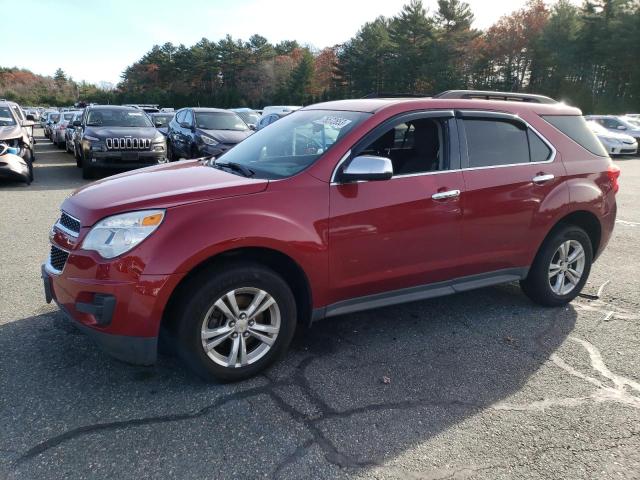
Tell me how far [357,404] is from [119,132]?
415 inches

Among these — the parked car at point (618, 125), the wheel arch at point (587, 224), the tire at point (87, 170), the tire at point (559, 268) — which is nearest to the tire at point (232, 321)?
the tire at point (559, 268)

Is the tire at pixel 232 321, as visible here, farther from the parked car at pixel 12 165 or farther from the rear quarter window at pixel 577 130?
the parked car at pixel 12 165

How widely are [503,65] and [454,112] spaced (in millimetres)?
58244

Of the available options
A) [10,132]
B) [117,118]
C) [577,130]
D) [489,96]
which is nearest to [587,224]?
[577,130]

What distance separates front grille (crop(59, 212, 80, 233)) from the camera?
10.3 feet

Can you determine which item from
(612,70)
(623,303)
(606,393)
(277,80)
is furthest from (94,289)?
(277,80)

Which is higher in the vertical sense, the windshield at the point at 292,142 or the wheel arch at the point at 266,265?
the windshield at the point at 292,142

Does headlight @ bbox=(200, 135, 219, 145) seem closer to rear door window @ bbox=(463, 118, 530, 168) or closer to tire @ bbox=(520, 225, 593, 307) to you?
rear door window @ bbox=(463, 118, 530, 168)

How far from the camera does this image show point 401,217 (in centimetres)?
362

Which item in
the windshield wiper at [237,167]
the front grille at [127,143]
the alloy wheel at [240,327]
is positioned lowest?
the alloy wheel at [240,327]

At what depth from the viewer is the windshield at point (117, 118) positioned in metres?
12.6

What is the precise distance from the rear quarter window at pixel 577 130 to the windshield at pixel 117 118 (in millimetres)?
10607

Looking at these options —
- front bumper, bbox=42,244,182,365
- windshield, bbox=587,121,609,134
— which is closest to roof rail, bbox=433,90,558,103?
front bumper, bbox=42,244,182,365

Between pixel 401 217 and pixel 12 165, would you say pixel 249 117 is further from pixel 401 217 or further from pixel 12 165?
pixel 401 217
